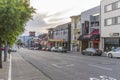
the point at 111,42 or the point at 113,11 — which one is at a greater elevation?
the point at 113,11

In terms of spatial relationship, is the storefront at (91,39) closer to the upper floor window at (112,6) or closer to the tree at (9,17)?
the upper floor window at (112,6)

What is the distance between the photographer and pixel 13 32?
73.6 feet

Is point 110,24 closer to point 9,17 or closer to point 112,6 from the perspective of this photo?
point 112,6

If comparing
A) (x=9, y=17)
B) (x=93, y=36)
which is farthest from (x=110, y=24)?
(x=9, y=17)

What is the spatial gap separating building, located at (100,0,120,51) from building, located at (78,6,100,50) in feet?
11.2

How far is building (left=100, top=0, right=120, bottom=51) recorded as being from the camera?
5820 centimetres

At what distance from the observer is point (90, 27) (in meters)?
73.0

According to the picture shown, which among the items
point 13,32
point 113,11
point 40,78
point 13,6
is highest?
point 113,11

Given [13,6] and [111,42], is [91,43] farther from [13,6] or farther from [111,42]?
[13,6]

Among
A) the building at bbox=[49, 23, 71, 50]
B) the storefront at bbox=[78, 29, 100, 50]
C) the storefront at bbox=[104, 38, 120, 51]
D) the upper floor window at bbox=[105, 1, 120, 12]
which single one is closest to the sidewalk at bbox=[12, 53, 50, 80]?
the storefront at bbox=[104, 38, 120, 51]

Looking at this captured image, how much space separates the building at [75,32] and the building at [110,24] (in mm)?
19493

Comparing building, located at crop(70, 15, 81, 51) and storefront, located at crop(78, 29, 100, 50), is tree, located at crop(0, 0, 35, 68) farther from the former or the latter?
building, located at crop(70, 15, 81, 51)

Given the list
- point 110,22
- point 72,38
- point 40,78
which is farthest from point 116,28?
point 40,78

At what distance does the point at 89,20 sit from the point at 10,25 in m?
53.9
